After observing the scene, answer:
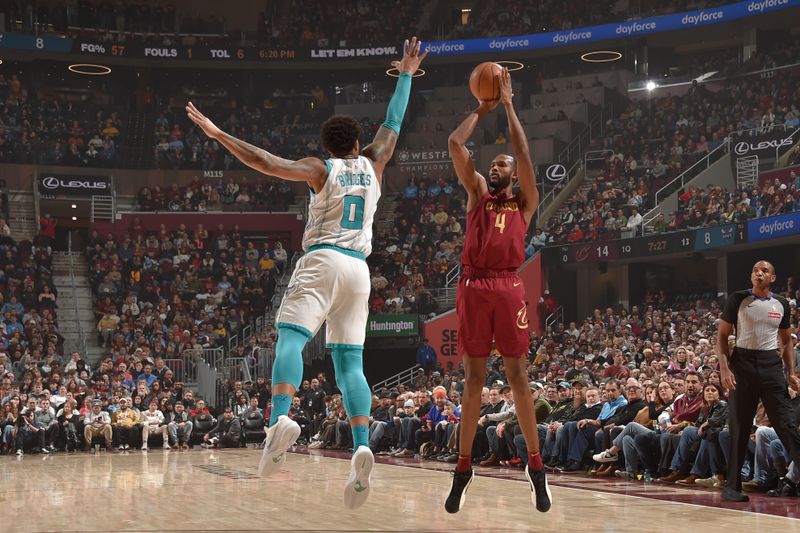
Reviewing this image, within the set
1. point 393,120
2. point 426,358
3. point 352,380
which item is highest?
point 393,120

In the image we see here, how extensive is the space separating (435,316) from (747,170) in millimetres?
8378

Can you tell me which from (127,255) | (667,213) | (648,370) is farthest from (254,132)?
(648,370)

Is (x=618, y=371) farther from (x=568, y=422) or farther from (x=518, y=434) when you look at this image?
(x=568, y=422)

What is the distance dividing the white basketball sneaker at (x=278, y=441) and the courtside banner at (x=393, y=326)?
1864 cm

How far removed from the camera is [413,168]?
3117cm

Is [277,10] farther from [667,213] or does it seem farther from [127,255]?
[667,213]

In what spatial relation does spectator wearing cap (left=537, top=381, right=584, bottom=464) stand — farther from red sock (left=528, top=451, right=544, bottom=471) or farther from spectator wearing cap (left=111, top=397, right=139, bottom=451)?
spectator wearing cap (left=111, top=397, right=139, bottom=451)

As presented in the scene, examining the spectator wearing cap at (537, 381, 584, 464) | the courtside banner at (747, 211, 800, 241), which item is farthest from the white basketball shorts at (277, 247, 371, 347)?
the courtside banner at (747, 211, 800, 241)

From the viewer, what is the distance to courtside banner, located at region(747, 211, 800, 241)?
21.1 meters

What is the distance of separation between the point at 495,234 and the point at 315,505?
2942 mm

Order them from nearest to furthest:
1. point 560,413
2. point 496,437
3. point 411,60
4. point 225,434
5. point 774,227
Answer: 1. point 411,60
2. point 560,413
3. point 496,437
4. point 225,434
5. point 774,227

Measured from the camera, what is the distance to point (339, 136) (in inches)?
238

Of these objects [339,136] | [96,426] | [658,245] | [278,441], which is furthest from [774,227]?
[278,441]

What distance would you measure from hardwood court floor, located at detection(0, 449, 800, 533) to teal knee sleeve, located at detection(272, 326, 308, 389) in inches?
46.4
